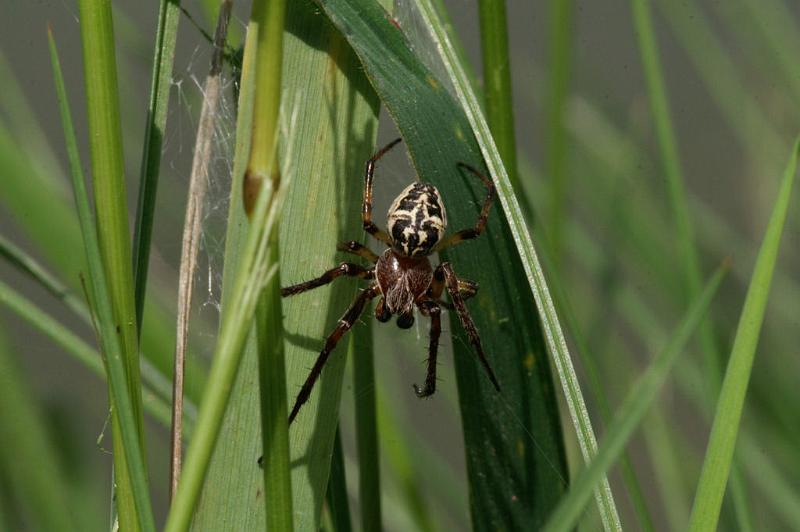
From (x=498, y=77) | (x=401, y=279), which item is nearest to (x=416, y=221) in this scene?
(x=401, y=279)

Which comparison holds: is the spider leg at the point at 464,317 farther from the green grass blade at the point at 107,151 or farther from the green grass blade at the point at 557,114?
the green grass blade at the point at 107,151

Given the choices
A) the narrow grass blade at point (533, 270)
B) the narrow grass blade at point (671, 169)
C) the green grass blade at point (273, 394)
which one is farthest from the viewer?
the narrow grass blade at point (671, 169)

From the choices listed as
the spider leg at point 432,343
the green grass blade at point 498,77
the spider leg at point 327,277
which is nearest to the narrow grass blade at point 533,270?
the green grass blade at point 498,77

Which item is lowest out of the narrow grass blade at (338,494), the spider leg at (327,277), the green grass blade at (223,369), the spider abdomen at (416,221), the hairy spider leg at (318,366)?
the green grass blade at (223,369)

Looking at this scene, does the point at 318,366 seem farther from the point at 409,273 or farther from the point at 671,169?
the point at 409,273

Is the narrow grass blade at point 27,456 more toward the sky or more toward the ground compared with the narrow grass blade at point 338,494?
more toward the sky

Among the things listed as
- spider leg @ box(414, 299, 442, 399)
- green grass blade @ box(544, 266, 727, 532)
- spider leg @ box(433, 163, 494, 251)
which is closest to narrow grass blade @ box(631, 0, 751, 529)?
spider leg @ box(433, 163, 494, 251)

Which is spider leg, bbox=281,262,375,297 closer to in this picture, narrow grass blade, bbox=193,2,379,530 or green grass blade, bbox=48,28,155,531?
narrow grass blade, bbox=193,2,379,530
